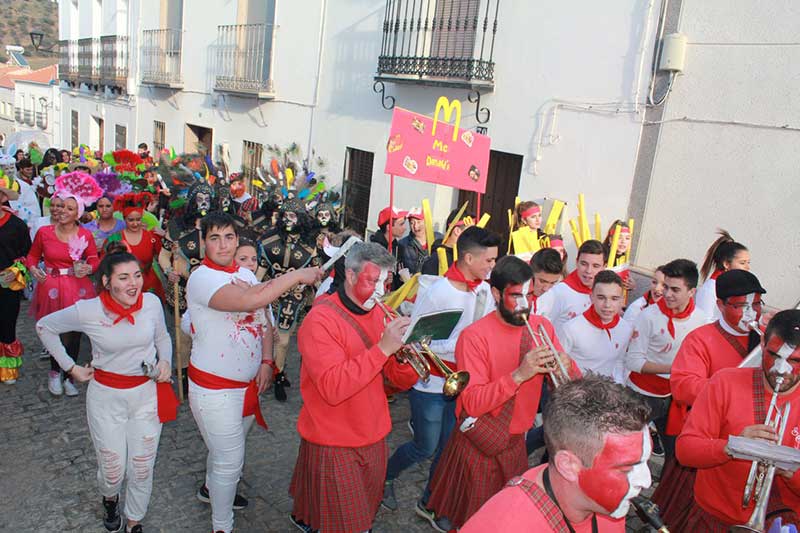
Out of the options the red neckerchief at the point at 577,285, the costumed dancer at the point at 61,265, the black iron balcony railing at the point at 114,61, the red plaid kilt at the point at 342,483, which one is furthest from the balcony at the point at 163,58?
the red plaid kilt at the point at 342,483

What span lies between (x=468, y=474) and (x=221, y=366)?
5.09 ft

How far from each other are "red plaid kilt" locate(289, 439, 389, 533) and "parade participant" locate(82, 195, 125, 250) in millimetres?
4314

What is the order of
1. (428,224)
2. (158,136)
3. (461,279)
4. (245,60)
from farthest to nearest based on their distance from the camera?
(158,136) < (245,60) < (428,224) < (461,279)

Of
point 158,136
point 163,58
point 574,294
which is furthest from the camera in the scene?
point 158,136

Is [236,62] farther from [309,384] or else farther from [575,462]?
[575,462]

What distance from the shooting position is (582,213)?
7.52 meters

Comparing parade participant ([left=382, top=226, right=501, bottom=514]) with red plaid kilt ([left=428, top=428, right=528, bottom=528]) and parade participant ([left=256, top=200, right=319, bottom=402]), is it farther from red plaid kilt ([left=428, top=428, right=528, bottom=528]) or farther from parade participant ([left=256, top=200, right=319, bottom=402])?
parade participant ([left=256, top=200, right=319, bottom=402])

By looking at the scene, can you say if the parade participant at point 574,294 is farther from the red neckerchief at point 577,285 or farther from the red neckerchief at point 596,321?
the red neckerchief at point 596,321

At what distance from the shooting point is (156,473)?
4.90m

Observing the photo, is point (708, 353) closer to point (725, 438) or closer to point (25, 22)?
point (725, 438)

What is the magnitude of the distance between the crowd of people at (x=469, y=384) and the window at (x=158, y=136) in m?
15.0

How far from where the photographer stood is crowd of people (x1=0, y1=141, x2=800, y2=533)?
6.82 ft

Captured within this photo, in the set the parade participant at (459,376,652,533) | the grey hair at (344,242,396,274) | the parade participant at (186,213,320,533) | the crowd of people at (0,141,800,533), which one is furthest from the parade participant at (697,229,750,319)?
the parade participant at (459,376,652,533)

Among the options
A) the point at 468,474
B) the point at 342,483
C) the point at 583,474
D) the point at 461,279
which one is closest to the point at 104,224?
the point at 461,279
